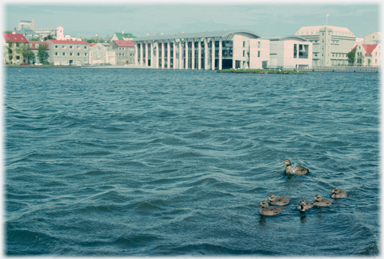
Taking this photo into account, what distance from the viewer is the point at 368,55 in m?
105

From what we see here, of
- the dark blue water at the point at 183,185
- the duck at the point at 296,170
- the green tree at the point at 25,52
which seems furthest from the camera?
the green tree at the point at 25,52

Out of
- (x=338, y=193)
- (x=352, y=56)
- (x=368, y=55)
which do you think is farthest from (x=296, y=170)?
(x=368, y=55)

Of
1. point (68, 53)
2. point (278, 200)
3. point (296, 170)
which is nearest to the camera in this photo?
point (278, 200)

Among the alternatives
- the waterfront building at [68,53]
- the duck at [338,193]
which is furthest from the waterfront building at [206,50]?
the duck at [338,193]

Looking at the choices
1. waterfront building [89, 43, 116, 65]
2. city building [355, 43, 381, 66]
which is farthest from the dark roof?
city building [355, 43, 381, 66]

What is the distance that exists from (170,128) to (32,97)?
15.5 m

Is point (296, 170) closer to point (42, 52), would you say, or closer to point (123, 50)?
point (42, 52)

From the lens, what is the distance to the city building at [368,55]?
104 meters

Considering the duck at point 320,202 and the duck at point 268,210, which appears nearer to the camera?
the duck at point 268,210

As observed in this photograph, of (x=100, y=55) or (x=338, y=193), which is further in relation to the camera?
(x=100, y=55)

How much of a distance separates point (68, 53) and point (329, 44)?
69.9 metres

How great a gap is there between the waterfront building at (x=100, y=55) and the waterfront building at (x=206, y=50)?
418 inches

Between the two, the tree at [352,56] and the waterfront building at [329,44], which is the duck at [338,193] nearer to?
the waterfront building at [329,44]

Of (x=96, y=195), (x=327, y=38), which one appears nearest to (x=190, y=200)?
(x=96, y=195)
